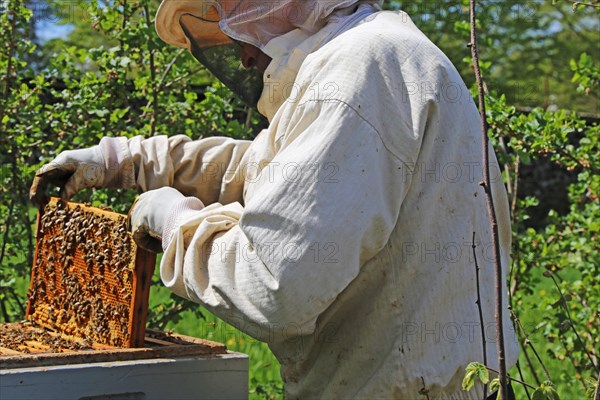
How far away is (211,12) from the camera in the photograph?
8.11ft

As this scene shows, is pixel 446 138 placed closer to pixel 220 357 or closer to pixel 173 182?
pixel 220 357

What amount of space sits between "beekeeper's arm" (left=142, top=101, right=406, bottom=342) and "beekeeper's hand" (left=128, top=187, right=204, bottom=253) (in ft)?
0.58

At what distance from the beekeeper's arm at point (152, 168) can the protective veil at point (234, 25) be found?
27 centimetres

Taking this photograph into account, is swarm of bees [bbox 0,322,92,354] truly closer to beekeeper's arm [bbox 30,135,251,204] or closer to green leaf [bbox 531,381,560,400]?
beekeeper's arm [bbox 30,135,251,204]

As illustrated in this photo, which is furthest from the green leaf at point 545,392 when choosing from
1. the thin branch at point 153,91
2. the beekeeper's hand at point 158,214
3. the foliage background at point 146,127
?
the thin branch at point 153,91

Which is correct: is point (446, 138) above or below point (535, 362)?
above

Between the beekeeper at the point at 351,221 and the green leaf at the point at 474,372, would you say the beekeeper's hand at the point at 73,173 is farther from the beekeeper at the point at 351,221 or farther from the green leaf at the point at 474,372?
the green leaf at the point at 474,372

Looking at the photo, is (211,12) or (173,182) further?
(173,182)

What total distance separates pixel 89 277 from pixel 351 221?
3.88 feet

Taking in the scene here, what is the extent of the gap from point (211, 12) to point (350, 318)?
3.41ft

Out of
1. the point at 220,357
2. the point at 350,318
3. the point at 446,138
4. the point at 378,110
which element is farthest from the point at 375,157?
the point at 220,357

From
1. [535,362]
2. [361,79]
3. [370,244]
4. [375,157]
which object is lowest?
[535,362]

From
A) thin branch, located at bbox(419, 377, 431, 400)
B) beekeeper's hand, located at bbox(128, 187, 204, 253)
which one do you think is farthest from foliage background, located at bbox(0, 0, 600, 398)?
thin branch, located at bbox(419, 377, 431, 400)

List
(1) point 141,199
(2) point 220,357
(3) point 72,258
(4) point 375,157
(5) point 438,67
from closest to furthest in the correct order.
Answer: (4) point 375,157 < (5) point 438,67 < (1) point 141,199 < (2) point 220,357 < (3) point 72,258
